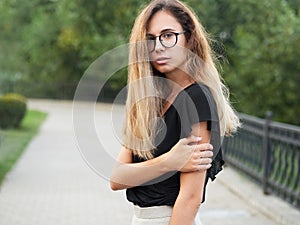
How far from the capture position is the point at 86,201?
871cm

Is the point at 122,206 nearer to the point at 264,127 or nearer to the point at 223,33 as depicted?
the point at 264,127

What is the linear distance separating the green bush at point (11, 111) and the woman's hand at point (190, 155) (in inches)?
687

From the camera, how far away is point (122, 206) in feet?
27.6

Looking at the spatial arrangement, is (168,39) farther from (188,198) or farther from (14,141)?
(14,141)

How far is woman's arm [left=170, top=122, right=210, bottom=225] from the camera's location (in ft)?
7.43

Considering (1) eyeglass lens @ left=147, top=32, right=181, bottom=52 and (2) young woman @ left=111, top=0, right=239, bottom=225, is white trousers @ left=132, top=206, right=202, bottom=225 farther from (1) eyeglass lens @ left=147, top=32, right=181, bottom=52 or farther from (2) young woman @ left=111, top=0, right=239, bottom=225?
(1) eyeglass lens @ left=147, top=32, right=181, bottom=52

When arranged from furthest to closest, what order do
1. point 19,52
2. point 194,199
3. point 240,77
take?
1. point 19,52
2. point 240,77
3. point 194,199

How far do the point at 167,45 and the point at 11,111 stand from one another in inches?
690

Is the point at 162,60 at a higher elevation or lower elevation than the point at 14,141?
higher

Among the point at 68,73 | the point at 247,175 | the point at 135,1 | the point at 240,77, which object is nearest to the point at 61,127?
the point at 135,1

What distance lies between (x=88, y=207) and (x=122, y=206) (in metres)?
0.45

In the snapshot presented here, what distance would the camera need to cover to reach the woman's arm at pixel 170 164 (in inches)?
88.5

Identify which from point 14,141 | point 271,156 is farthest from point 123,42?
point 271,156

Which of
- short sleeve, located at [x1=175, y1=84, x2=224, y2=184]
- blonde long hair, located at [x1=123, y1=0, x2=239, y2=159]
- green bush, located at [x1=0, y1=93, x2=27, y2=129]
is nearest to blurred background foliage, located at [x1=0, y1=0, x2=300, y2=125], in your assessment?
blonde long hair, located at [x1=123, y1=0, x2=239, y2=159]
